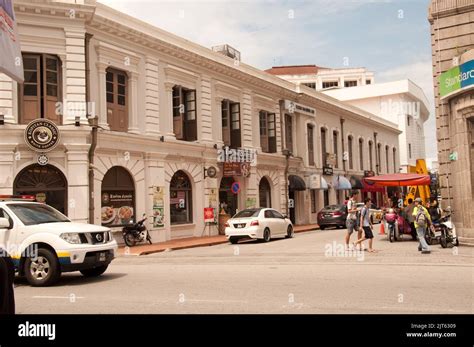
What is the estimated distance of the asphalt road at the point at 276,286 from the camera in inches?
301

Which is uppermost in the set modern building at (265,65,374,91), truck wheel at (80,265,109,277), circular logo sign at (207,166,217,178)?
modern building at (265,65,374,91)

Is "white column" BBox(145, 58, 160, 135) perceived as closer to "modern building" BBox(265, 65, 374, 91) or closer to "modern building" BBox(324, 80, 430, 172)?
"modern building" BBox(324, 80, 430, 172)

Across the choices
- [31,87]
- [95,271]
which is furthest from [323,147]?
[95,271]

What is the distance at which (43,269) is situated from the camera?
10445mm

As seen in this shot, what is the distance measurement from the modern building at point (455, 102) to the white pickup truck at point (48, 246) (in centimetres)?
1114

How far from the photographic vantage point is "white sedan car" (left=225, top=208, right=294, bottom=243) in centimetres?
2055

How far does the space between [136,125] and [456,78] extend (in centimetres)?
1270

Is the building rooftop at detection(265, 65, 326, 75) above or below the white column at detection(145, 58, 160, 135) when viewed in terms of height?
above

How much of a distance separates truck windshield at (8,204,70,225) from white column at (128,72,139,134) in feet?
33.5

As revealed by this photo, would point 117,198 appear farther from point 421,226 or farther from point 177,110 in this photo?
point 421,226

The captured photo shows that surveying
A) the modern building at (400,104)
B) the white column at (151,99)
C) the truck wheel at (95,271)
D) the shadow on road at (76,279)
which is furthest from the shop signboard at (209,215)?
the modern building at (400,104)

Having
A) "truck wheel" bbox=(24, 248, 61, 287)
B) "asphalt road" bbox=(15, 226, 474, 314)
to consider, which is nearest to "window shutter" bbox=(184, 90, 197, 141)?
"asphalt road" bbox=(15, 226, 474, 314)

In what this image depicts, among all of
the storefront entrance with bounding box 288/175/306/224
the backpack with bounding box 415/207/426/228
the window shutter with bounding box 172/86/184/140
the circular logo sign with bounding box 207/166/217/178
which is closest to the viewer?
the backpack with bounding box 415/207/426/228
